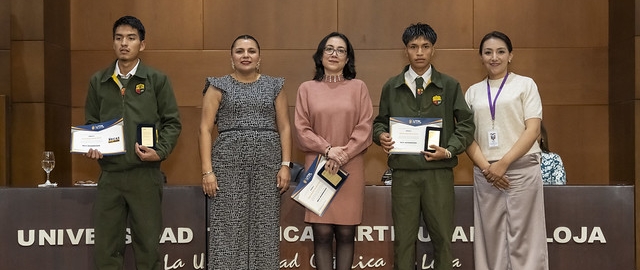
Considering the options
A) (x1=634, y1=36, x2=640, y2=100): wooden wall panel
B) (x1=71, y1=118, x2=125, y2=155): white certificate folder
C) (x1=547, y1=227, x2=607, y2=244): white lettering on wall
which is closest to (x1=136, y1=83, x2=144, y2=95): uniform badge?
(x1=71, y1=118, x2=125, y2=155): white certificate folder

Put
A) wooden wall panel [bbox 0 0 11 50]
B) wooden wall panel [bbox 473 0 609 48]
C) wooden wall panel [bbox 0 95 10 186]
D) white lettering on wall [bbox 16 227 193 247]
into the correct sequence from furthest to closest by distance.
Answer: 1. wooden wall panel [bbox 473 0 609 48]
2. wooden wall panel [bbox 0 0 11 50]
3. wooden wall panel [bbox 0 95 10 186]
4. white lettering on wall [bbox 16 227 193 247]

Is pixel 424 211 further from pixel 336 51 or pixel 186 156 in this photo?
pixel 186 156

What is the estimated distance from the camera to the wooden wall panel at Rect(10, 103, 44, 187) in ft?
19.6

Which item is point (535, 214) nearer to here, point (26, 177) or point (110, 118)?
point (110, 118)

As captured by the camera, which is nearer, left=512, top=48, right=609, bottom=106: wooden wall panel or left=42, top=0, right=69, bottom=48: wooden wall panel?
left=42, top=0, right=69, bottom=48: wooden wall panel

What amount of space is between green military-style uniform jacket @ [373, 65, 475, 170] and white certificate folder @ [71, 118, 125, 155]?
145 cm

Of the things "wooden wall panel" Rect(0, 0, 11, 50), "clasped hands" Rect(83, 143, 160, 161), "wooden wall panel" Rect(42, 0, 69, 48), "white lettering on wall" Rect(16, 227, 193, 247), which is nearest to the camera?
"clasped hands" Rect(83, 143, 160, 161)

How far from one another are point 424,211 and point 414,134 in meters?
0.44

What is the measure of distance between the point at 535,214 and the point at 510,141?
45cm

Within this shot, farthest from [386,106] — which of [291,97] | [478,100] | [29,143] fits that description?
[29,143]

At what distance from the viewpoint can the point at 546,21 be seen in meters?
6.39

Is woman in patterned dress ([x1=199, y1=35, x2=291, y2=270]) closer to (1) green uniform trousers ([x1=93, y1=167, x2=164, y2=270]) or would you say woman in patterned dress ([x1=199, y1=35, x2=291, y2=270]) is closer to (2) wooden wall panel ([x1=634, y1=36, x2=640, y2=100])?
(1) green uniform trousers ([x1=93, y1=167, x2=164, y2=270])

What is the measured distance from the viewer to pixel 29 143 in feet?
19.6

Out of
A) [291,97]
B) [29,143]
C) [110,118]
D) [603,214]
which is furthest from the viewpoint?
[291,97]
